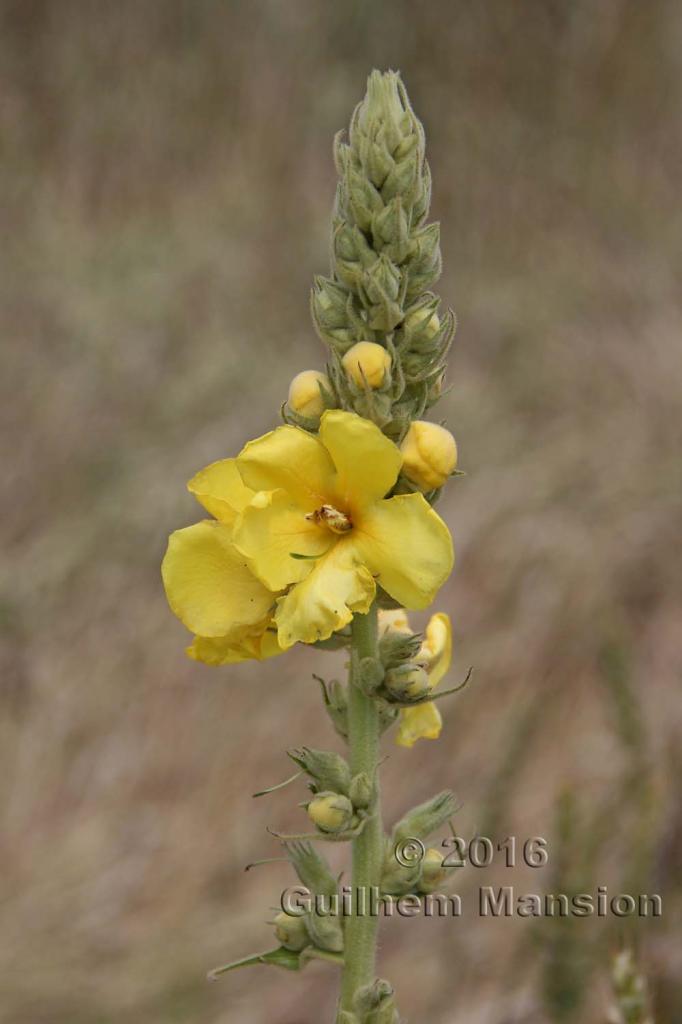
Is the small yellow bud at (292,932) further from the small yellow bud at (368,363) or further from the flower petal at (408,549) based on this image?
the small yellow bud at (368,363)

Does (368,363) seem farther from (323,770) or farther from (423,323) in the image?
(323,770)

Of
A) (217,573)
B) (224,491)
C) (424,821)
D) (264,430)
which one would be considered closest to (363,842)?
(424,821)

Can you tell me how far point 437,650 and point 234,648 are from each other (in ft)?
1.14

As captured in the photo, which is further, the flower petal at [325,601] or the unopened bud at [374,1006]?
the unopened bud at [374,1006]

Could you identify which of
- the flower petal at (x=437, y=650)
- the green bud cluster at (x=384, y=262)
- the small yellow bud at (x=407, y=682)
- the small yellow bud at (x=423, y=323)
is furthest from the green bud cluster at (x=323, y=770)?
the small yellow bud at (x=423, y=323)

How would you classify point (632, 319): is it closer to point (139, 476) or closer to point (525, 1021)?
point (139, 476)

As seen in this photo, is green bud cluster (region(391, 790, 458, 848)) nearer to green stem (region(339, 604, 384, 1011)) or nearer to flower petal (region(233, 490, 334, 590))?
green stem (region(339, 604, 384, 1011))

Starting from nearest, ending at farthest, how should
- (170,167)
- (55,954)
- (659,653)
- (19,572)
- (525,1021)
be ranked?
(525,1021)
(55,954)
(659,653)
(19,572)
(170,167)

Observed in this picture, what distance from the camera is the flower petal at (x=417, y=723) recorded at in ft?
5.82

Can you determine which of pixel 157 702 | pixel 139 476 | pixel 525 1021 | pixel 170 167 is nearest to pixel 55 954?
pixel 157 702

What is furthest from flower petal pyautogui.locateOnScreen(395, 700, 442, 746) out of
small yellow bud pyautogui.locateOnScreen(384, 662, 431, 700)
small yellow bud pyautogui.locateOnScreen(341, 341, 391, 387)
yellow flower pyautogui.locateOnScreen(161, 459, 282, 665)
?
small yellow bud pyautogui.locateOnScreen(341, 341, 391, 387)

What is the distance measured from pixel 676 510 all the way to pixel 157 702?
2.45 meters

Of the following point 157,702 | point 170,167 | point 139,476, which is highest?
point 170,167

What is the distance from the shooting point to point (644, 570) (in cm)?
496
